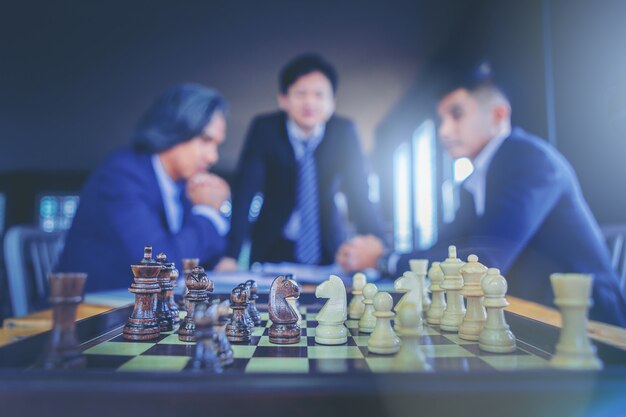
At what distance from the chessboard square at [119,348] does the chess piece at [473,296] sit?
664 millimetres

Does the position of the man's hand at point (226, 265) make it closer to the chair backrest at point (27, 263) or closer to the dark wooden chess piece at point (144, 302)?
the chair backrest at point (27, 263)

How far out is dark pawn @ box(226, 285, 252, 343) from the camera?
878 millimetres

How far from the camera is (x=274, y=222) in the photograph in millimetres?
3029

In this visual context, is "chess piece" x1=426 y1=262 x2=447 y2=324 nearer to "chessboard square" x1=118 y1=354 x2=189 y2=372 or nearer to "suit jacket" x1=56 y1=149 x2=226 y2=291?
"chessboard square" x1=118 y1=354 x2=189 y2=372

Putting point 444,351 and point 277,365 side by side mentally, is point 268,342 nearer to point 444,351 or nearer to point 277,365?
point 277,365

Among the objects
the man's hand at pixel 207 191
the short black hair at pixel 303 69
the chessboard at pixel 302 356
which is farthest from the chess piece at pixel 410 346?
the short black hair at pixel 303 69

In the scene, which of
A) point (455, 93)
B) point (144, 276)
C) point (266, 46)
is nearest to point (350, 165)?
point (455, 93)

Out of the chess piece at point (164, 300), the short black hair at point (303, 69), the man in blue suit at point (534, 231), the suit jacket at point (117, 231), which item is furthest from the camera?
the short black hair at point (303, 69)

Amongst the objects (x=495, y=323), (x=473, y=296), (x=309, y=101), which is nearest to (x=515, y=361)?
(x=495, y=323)

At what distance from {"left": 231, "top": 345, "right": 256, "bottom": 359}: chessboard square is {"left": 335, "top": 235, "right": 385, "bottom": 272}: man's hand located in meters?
1.53

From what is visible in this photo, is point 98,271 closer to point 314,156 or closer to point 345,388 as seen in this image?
point 314,156

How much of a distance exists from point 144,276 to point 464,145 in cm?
219

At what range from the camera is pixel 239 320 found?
91 centimetres

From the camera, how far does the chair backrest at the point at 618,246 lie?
194cm
